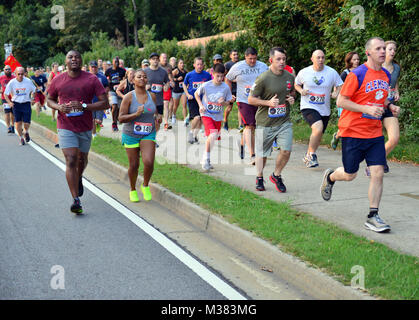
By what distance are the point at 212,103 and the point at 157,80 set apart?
4.13 m

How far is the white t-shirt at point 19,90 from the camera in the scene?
14.8 metres

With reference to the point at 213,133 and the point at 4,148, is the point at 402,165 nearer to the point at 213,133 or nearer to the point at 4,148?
the point at 213,133

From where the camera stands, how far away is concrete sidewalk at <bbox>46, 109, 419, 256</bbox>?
6152 mm

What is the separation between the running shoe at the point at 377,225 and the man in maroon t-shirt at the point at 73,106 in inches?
142

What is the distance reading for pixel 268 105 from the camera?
780cm

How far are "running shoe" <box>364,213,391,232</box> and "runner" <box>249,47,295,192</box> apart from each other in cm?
208

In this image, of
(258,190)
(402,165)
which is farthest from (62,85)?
(402,165)

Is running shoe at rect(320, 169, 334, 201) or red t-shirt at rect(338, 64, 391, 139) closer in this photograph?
red t-shirt at rect(338, 64, 391, 139)

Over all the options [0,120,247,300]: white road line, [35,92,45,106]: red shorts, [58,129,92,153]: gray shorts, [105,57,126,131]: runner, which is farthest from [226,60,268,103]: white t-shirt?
[35,92,45,106]: red shorts

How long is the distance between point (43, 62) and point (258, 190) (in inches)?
2587

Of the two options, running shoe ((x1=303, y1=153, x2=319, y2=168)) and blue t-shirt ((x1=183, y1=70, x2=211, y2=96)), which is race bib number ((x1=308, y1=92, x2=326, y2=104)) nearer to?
running shoe ((x1=303, y1=153, x2=319, y2=168))

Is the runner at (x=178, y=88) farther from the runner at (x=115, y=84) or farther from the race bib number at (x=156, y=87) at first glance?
the race bib number at (x=156, y=87)

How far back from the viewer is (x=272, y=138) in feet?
26.4
